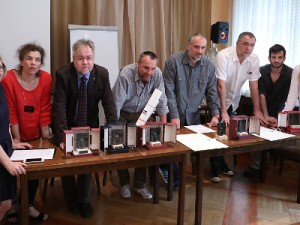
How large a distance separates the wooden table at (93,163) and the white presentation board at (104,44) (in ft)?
5.90

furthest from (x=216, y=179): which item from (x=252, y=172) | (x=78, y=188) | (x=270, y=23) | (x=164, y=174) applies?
(x=270, y=23)

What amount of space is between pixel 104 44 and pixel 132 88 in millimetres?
1492

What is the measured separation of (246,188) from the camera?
3219 mm

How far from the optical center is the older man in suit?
7.11 feet

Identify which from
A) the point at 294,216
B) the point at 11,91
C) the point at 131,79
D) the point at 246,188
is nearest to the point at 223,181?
the point at 246,188

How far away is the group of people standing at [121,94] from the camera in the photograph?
2158 millimetres

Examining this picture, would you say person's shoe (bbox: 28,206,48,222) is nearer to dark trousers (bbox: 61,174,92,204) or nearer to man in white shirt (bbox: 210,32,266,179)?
dark trousers (bbox: 61,174,92,204)

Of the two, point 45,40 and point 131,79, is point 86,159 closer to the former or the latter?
point 131,79

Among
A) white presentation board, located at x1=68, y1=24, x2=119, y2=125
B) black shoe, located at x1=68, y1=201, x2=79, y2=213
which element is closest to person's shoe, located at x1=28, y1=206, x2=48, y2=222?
black shoe, located at x1=68, y1=201, x2=79, y2=213

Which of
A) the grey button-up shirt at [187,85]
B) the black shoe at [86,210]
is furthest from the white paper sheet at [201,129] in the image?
the black shoe at [86,210]

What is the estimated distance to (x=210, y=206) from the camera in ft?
9.25

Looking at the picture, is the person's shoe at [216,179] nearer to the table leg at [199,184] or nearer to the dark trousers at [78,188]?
the table leg at [199,184]

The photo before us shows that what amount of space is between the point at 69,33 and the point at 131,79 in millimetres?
1544

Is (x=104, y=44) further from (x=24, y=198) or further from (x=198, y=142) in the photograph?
(x=24, y=198)
